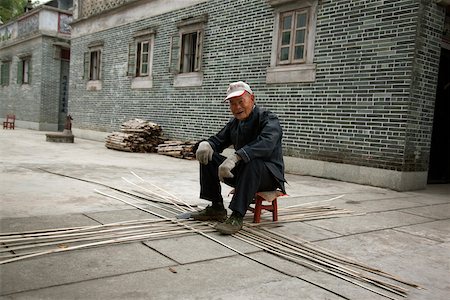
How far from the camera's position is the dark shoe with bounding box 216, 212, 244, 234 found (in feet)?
11.1

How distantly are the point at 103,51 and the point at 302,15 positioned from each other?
8932 millimetres

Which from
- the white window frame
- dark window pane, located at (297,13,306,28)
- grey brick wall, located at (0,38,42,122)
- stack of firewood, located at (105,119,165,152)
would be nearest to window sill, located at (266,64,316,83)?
dark window pane, located at (297,13,306,28)

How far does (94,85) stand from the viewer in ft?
49.6

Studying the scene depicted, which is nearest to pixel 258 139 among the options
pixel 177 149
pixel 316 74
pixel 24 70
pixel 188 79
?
pixel 316 74

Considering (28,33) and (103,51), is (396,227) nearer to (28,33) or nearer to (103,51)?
(103,51)

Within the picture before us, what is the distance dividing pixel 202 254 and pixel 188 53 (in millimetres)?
9214

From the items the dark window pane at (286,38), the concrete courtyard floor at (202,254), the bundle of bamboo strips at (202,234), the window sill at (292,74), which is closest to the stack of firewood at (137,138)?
the window sill at (292,74)

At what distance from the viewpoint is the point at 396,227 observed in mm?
4148

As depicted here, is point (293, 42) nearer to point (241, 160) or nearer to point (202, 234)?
point (241, 160)

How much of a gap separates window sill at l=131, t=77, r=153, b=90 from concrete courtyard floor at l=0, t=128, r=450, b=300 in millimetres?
7023

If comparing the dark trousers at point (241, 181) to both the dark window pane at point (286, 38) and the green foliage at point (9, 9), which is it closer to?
the dark window pane at point (286, 38)

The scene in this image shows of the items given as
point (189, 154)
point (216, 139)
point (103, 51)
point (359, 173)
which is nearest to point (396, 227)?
point (216, 139)

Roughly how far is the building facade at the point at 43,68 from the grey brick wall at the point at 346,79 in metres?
11.2

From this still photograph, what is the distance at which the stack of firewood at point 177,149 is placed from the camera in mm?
10117
